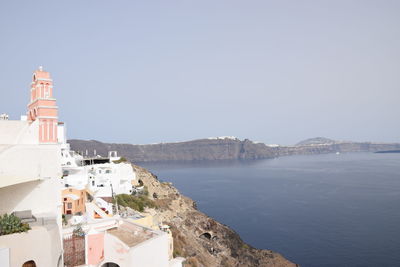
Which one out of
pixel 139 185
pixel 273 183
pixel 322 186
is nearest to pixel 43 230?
pixel 139 185

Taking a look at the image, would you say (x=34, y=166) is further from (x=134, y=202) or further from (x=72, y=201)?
(x=134, y=202)

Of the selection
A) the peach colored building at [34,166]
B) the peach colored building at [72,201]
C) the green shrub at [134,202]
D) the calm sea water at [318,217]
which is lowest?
the calm sea water at [318,217]

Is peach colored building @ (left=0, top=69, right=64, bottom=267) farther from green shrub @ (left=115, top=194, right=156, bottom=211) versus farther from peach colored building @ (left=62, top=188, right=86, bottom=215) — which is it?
green shrub @ (left=115, top=194, right=156, bottom=211)

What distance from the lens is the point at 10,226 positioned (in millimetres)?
9453

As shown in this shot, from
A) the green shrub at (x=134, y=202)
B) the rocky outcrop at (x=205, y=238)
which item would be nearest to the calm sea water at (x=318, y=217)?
the rocky outcrop at (x=205, y=238)

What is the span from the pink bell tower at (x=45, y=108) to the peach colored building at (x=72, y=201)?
27.9 feet

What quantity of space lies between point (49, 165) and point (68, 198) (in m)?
8.60

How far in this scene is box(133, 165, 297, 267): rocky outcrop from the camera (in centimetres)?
3391

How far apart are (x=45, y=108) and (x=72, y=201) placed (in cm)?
949

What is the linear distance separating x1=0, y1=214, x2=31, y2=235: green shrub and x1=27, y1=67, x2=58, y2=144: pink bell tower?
155 inches

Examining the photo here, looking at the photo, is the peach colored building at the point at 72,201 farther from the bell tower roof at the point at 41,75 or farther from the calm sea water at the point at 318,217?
the calm sea water at the point at 318,217

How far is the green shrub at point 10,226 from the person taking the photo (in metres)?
9.37

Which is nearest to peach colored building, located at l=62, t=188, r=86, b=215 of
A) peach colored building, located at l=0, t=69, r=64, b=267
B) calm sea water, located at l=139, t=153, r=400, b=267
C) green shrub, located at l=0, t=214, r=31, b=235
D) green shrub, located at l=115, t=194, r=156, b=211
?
peach colored building, located at l=0, t=69, r=64, b=267

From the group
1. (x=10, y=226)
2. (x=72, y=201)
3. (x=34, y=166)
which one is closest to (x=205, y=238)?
(x=72, y=201)
